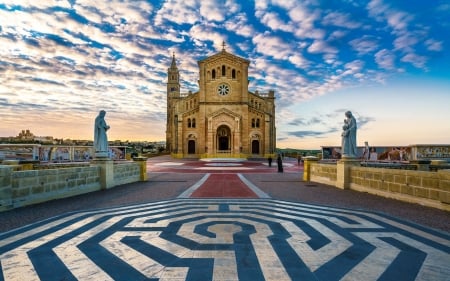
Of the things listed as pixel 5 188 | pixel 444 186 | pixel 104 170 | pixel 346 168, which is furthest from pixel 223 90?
pixel 444 186

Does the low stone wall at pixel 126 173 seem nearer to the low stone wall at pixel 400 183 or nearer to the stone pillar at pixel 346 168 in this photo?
the low stone wall at pixel 400 183

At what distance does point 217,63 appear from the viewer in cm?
5209

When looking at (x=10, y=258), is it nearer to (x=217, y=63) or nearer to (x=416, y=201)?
(x=416, y=201)

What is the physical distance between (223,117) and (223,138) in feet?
22.6

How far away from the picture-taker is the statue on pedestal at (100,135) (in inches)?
517

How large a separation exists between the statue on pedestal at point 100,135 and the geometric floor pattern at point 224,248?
6236mm

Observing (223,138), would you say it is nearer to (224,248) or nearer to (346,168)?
(346,168)

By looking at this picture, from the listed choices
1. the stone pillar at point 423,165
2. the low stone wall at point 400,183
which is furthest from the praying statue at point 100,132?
the stone pillar at point 423,165

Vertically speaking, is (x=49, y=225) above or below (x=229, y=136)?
below

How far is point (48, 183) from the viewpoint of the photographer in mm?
10086

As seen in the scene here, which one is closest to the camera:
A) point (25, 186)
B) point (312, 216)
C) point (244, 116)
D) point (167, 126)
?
point (312, 216)

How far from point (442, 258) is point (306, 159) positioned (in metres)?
13.3

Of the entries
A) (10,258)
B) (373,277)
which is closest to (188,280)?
(373,277)

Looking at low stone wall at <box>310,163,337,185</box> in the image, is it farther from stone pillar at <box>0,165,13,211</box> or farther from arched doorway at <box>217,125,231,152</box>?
arched doorway at <box>217,125,231,152</box>
